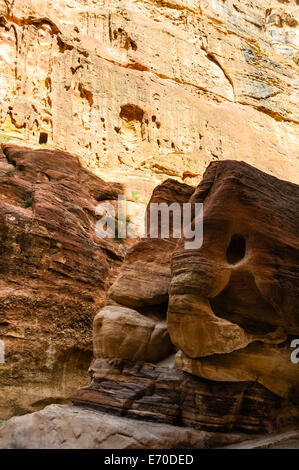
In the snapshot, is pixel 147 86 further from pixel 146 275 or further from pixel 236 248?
pixel 236 248

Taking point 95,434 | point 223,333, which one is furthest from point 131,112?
point 95,434

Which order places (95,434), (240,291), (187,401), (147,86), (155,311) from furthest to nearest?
(147,86) < (155,311) < (240,291) < (187,401) < (95,434)

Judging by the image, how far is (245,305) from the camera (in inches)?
250

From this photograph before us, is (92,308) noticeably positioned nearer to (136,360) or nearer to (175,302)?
(136,360)

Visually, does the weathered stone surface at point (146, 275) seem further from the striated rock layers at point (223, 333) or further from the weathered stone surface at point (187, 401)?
the weathered stone surface at point (187, 401)

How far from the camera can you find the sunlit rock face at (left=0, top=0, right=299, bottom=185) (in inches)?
846

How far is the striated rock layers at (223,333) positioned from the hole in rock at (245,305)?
14 millimetres

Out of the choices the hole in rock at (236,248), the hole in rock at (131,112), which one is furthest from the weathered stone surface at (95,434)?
the hole in rock at (131,112)

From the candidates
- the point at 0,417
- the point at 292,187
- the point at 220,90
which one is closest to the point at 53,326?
the point at 0,417

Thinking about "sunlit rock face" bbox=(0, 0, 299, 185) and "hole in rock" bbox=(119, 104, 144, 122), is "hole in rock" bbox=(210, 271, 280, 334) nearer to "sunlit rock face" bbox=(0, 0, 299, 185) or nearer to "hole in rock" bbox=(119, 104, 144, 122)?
"sunlit rock face" bbox=(0, 0, 299, 185)

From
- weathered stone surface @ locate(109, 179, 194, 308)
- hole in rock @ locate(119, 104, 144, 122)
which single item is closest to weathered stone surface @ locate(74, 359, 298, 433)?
weathered stone surface @ locate(109, 179, 194, 308)

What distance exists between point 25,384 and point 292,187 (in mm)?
6902

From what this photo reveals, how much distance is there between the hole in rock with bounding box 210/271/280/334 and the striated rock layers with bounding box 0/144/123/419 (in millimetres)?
5360

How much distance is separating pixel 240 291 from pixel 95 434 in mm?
2712
